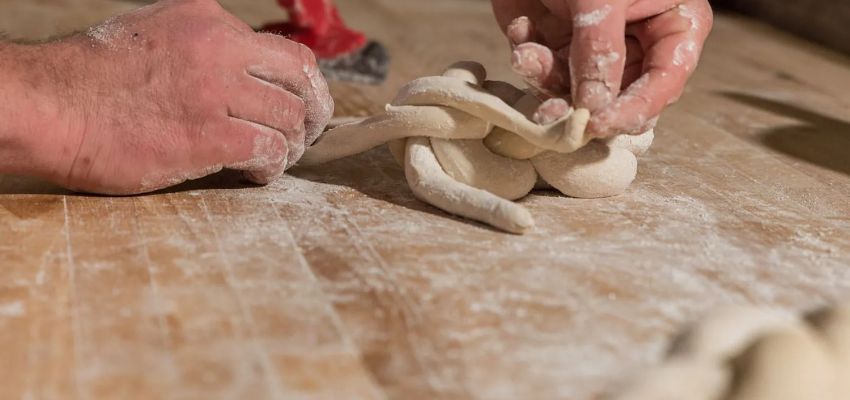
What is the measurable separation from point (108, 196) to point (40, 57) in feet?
0.77

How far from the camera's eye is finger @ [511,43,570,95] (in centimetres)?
144

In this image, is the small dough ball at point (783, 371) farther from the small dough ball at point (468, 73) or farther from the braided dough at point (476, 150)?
the small dough ball at point (468, 73)

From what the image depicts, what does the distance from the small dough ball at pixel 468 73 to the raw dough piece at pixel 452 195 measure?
127 millimetres

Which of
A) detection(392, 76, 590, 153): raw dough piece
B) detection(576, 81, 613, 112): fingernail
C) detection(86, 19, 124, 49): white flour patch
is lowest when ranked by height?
detection(392, 76, 590, 153): raw dough piece

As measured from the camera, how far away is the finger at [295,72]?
148 centimetres

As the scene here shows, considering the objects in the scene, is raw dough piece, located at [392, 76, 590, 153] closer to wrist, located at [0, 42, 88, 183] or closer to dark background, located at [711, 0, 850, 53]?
wrist, located at [0, 42, 88, 183]

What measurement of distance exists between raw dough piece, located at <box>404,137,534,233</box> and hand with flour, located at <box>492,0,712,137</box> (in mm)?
175

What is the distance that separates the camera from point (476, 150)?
1.51m

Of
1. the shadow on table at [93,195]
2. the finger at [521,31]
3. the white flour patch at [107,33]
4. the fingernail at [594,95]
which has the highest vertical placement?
the finger at [521,31]

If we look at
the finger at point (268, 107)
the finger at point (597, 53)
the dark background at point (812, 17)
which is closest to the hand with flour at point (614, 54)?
the finger at point (597, 53)

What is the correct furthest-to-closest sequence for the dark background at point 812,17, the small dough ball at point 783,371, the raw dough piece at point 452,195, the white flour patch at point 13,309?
the dark background at point 812,17 → the raw dough piece at point 452,195 → the white flour patch at point 13,309 → the small dough ball at point 783,371

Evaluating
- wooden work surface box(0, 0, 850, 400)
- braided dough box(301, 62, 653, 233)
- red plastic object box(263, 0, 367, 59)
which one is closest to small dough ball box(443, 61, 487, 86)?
braided dough box(301, 62, 653, 233)

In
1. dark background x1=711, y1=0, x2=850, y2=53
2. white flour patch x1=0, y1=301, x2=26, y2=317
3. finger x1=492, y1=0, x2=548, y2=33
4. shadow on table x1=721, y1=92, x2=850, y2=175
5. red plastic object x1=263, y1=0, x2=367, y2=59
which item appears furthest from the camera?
dark background x1=711, y1=0, x2=850, y2=53

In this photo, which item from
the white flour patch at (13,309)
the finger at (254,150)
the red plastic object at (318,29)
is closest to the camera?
the white flour patch at (13,309)
